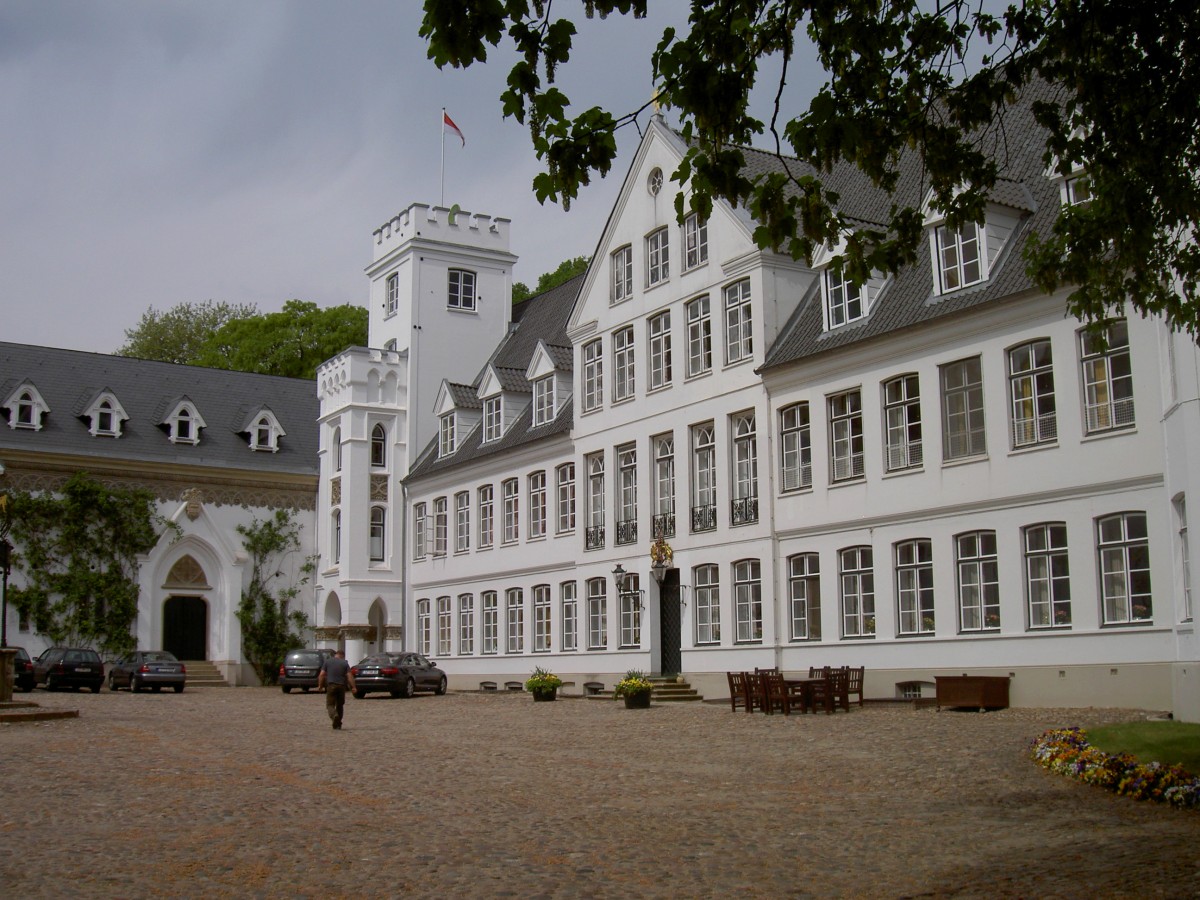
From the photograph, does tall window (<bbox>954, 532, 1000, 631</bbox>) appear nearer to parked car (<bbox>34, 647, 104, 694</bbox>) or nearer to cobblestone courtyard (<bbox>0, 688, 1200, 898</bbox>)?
cobblestone courtyard (<bbox>0, 688, 1200, 898</bbox>)

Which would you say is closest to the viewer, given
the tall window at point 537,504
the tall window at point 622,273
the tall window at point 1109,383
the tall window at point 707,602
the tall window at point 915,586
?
the tall window at point 1109,383

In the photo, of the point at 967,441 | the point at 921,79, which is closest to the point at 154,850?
the point at 921,79

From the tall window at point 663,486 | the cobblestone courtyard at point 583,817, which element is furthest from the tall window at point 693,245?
the cobblestone courtyard at point 583,817

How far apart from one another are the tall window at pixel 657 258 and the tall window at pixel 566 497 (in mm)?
6311

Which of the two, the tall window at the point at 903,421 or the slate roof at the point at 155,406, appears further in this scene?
the slate roof at the point at 155,406

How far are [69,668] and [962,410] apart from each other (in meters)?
27.0

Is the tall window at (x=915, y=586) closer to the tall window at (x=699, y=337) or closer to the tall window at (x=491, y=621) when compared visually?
the tall window at (x=699, y=337)

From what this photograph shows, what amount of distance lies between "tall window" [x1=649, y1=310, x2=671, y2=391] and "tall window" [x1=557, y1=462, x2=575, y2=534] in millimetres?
4924

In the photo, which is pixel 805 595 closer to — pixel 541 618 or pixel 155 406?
pixel 541 618

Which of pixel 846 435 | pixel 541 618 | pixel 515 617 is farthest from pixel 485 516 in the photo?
pixel 846 435

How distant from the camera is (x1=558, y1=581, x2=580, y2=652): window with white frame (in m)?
38.2

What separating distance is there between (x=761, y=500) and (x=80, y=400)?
29.1 m

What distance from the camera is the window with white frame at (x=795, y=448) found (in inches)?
1173

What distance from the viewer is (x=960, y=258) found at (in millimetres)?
26609
